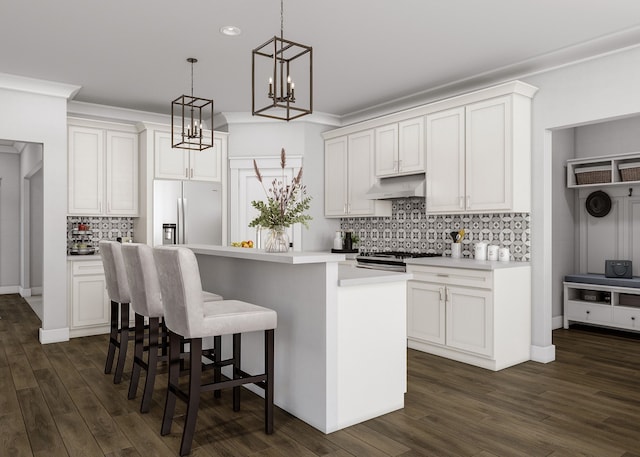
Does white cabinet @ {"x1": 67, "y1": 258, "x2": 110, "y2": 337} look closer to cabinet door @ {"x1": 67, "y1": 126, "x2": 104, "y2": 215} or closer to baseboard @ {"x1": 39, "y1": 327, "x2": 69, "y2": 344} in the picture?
baseboard @ {"x1": 39, "y1": 327, "x2": 69, "y2": 344}

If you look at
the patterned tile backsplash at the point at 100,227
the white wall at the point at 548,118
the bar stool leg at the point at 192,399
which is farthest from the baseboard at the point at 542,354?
the patterned tile backsplash at the point at 100,227

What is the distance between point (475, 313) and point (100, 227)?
15.0 feet

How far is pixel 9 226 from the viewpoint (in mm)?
6211

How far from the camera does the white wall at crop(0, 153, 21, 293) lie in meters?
5.97

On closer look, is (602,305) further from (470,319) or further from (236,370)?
(236,370)

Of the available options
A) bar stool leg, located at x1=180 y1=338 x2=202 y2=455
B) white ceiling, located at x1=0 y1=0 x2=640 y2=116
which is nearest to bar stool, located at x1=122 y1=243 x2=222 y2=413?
bar stool leg, located at x1=180 y1=338 x2=202 y2=455

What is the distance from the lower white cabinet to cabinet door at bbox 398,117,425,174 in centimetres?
119

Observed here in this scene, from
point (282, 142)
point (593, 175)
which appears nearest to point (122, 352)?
point (282, 142)

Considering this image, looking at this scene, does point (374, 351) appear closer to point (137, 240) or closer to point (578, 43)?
point (578, 43)

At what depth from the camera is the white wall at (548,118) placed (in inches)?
154

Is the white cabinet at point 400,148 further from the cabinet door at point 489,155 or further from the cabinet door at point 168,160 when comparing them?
the cabinet door at point 168,160

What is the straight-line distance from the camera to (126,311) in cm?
379

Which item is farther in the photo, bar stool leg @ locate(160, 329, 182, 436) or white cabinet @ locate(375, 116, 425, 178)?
white cabinet @ locate(375, 116, 425, 178)

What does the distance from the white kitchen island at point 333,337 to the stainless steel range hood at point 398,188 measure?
6.90 feet
